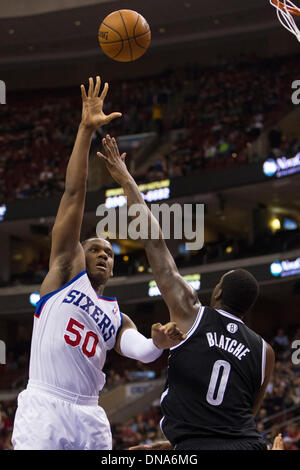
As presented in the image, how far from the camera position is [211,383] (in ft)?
13.1

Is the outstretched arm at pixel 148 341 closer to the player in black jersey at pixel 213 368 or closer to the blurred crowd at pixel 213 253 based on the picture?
the player in black jersey at pixel 213 368

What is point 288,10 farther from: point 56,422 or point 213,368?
point 56,422

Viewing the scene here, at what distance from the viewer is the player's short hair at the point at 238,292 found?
13.9 ft

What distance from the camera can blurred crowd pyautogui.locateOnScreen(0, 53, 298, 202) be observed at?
24.8 meters

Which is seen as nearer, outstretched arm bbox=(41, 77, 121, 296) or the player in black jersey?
the player in black jersey

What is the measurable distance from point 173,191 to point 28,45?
12.3 m

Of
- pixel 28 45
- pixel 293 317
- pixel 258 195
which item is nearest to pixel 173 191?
pixel 258 195

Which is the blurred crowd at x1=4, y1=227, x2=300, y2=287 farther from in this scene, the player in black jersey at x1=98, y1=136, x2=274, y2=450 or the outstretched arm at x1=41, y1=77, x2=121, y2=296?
the player in black jersey at x1=98, y1=136, x2=274, y2=450

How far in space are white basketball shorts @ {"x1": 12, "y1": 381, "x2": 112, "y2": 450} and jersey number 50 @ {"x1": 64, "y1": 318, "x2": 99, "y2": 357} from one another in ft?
0.95

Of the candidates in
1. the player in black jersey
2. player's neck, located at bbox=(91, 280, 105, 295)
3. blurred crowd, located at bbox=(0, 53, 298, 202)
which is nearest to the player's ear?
the player in black jersey

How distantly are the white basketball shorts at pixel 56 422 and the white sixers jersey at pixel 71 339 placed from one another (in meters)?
0.07

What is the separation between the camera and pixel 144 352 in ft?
14.3

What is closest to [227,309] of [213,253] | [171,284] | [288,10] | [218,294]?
[218,294]

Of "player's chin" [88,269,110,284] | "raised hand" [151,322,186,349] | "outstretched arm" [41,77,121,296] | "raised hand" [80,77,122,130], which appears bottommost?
"raised hand" [151,322,186,349]
